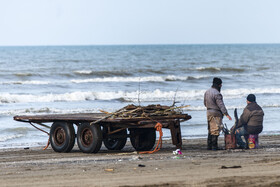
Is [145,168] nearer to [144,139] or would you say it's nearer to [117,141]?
[144,139]

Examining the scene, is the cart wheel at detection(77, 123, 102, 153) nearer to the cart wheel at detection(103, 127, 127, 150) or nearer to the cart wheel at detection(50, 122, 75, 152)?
the cart wheel at detection(50, 122, 75, 152)

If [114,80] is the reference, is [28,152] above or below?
below

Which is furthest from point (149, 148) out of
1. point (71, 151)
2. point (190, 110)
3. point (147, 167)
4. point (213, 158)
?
point (190, 110)

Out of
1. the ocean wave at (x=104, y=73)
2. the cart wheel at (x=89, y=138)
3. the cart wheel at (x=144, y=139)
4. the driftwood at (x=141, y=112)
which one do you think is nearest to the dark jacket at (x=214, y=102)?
the driftwood at (x=141, y=112)

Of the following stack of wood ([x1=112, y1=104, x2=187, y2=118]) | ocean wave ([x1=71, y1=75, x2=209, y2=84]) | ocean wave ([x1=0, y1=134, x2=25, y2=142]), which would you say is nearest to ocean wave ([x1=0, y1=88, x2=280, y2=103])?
ocean wave ([x1=71, y1=75, x2=209, y2=84])

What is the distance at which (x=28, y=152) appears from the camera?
11.8 meters

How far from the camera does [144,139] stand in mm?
11867

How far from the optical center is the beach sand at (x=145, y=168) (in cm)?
721

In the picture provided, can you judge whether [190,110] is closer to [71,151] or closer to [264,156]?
[71,151]

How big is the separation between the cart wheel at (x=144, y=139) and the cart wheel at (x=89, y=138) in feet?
3.52

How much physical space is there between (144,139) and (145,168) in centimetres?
339

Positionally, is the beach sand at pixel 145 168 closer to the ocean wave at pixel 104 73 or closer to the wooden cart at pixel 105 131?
the wooden cart at pixel 105 131

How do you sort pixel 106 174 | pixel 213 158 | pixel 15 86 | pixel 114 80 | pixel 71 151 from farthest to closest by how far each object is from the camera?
pixel 114 80, pixel 15 86, pixel 71 151, pixel 213 158, pixel 106 174

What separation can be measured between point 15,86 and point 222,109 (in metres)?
25.9
